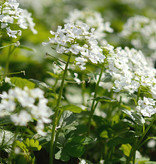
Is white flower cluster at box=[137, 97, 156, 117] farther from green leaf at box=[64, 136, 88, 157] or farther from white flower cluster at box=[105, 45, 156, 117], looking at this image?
green leaf at box=[64, 136, 88, 157]

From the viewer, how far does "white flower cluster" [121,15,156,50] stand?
3857 millimetres

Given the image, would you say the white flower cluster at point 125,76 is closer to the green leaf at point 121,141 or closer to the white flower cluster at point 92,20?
the green leaf at point 121,141

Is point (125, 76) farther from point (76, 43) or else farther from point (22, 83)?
point (22, 83)

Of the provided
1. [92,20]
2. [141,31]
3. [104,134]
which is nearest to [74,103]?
[104,134]

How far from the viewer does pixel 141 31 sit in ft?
12.5

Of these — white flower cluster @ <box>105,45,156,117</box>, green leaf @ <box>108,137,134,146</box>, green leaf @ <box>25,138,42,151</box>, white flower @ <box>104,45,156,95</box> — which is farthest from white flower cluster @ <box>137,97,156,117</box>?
green leaf @ <box>25,138,42,151</box>

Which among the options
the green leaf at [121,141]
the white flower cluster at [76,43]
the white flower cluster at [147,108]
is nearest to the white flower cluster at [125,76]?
the white flower cluster at [147,108]

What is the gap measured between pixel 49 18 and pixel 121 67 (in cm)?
442

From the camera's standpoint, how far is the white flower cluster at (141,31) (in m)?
3.86

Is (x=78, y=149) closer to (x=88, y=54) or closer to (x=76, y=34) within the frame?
(x=88, y=54)

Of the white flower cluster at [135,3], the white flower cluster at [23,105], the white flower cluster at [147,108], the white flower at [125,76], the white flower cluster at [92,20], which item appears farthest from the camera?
the white flower cluster at [135,3]

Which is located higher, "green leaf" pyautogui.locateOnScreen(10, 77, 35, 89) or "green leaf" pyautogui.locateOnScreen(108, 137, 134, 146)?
"green leaf" pyautogui.locateOnScreen(10, 77, 35, 89)

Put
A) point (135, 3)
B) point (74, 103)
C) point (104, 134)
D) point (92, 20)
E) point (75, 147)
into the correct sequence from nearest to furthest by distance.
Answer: point (75, 147) < point (104, 134) < point (74, 103) < point (92, 20) < point (135, 3)

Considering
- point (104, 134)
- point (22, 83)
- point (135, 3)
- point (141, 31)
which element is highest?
point (135, 3)
